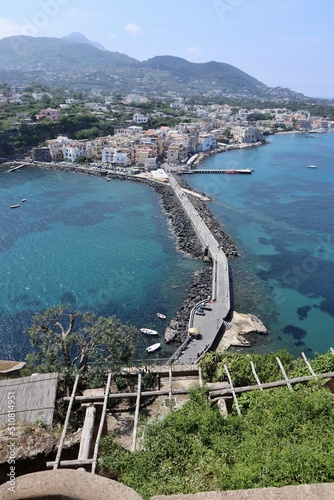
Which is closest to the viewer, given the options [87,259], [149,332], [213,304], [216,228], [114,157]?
[149,332]

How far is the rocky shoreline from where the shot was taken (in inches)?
836

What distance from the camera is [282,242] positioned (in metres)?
33.8

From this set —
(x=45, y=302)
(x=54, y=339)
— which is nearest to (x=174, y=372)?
(x=54, y=339)

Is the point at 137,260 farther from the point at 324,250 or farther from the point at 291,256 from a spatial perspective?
the point at 324,250

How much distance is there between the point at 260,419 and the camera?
766 centimetres

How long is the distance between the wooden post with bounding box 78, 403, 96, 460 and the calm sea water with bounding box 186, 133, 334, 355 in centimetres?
1350

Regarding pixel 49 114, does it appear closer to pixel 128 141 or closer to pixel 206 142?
pixel 128 141

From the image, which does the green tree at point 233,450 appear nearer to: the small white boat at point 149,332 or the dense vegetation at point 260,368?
the dense vegetation at point 260,368

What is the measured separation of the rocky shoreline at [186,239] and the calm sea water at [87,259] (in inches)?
29.0

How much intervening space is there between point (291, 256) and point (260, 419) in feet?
82.3

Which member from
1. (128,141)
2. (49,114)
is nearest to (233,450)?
(128,141)

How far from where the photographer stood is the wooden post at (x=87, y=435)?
7.21 meters

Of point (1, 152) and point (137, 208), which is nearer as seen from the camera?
point (137, 208)

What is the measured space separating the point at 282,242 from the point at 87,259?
18.1 m
